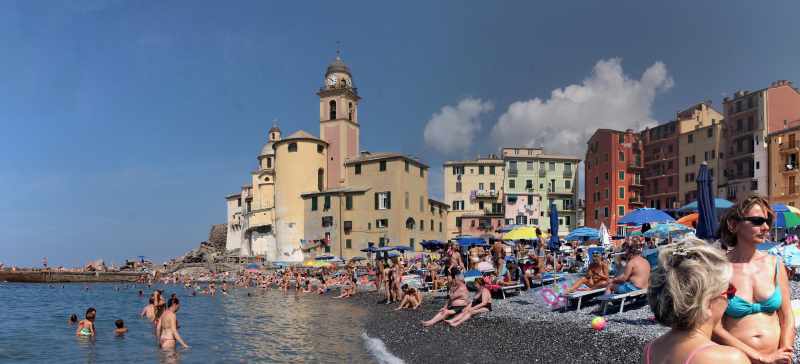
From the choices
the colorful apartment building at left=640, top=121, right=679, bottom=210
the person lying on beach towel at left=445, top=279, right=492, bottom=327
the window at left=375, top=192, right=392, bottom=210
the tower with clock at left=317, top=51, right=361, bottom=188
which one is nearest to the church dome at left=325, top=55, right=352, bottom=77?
the tower with clock at left=317, top=51, right=361, bottom=188

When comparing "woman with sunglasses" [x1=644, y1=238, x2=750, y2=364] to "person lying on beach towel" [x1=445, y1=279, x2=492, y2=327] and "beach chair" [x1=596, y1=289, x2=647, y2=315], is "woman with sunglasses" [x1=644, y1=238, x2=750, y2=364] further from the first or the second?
"person lying on beach towel" [x1=445, y1=279, x2=492, y2=327]

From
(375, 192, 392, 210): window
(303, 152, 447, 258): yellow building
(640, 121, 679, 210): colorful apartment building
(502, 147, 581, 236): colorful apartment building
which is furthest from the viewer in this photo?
(502, 147, 581, 236): colorful apartment building

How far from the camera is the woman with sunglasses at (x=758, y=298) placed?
392cm

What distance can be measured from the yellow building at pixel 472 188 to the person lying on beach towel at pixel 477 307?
56.1m

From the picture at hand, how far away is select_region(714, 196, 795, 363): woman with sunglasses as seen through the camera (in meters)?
3.92

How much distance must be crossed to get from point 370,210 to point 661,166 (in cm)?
3274

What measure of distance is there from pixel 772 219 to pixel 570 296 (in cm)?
1107

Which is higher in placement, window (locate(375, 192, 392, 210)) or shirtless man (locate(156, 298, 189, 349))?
window (locate(375, 192, 392, 210))

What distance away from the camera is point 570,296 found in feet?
49.2

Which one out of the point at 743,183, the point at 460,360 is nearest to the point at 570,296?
the point at 460,360

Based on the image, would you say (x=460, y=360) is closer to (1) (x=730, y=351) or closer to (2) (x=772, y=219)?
(2) (x=772, y=219)

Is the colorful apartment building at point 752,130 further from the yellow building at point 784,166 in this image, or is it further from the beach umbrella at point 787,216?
the beach umbrella at point 787,216

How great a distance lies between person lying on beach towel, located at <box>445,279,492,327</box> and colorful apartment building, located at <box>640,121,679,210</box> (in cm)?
5036

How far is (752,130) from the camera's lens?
174 ft
